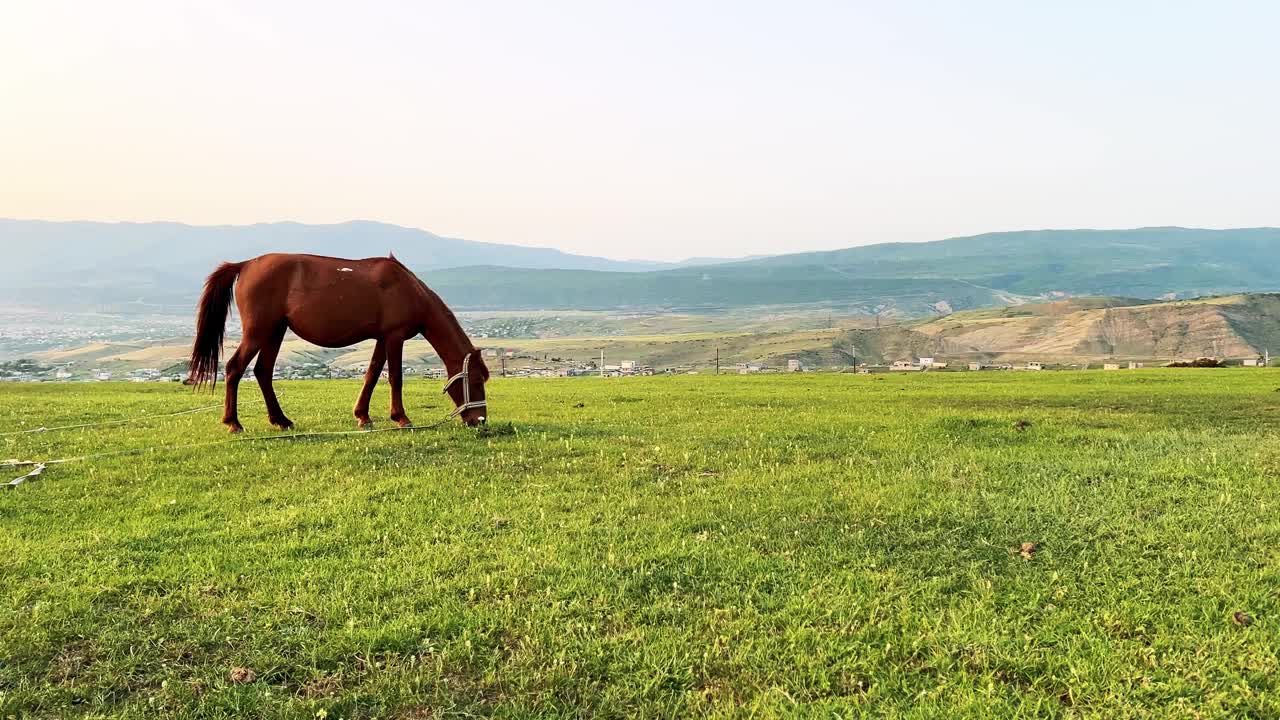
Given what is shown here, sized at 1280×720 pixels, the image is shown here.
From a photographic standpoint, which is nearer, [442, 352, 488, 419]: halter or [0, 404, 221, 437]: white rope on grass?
[442, 352, 488, 419]: halter

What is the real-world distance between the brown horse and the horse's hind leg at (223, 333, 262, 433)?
0.02 m

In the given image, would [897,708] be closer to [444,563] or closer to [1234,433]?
[444,563]

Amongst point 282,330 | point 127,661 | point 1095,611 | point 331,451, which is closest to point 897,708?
point 1095,611

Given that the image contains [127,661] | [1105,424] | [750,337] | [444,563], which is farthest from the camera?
[750,337]

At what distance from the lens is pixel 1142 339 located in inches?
5128

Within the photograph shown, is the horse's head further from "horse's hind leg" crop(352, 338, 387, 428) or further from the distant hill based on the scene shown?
Answer: the distant hill

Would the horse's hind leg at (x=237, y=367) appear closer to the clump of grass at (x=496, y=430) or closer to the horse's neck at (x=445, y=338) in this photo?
the horse's neck at (x=445, y=338)

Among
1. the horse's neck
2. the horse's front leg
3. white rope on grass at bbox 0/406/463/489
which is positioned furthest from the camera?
the horse's neck

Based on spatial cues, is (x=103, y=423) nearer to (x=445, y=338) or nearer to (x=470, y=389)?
(x=445, y=338)

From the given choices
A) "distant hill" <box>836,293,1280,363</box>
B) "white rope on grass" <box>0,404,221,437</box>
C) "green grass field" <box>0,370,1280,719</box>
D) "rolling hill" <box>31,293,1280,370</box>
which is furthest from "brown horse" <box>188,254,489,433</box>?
"distant hill" <box>836,293,1280,363</box>

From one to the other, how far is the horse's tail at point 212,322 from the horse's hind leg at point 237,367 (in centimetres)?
32

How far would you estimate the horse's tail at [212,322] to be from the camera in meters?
13.9

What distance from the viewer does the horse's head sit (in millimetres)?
14102

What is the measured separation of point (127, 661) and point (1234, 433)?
1725 centimetres
